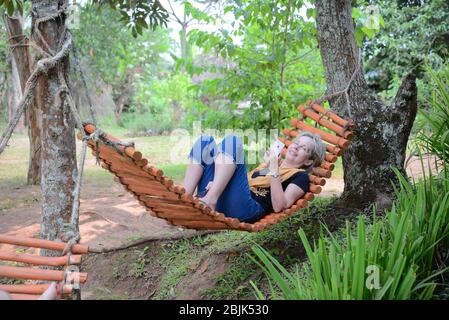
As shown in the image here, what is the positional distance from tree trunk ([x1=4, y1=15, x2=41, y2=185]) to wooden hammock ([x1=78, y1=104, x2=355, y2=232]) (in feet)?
9.52

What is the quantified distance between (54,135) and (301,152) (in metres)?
1.20

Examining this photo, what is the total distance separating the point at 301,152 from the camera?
8.69ft

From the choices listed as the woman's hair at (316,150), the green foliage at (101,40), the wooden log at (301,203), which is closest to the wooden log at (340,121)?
the woman's hair at (316,150)

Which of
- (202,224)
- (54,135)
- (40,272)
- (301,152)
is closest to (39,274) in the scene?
(40,272)

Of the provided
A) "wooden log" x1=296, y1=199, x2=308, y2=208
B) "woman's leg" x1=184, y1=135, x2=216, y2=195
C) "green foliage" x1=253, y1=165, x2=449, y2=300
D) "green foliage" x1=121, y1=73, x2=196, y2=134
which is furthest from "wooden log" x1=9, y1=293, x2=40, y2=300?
"green foliage" x1=121, y1=73, x2=196, y2=134

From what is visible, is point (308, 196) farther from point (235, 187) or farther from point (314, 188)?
point (235, 187)

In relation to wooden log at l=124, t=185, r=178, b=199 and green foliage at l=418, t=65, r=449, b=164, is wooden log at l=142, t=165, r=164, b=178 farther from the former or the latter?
green foliage at l=418, t=65, r=449, b=164

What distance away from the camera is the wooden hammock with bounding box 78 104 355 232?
2.00 meters

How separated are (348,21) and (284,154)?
2.68 ft

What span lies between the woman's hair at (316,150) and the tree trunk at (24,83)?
121 inches

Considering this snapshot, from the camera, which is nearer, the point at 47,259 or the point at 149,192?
the point at 47,259

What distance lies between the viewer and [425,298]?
5.20 ft

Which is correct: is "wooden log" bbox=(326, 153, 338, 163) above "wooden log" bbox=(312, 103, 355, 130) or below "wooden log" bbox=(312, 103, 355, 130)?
below

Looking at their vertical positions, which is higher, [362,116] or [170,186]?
[362,116]
